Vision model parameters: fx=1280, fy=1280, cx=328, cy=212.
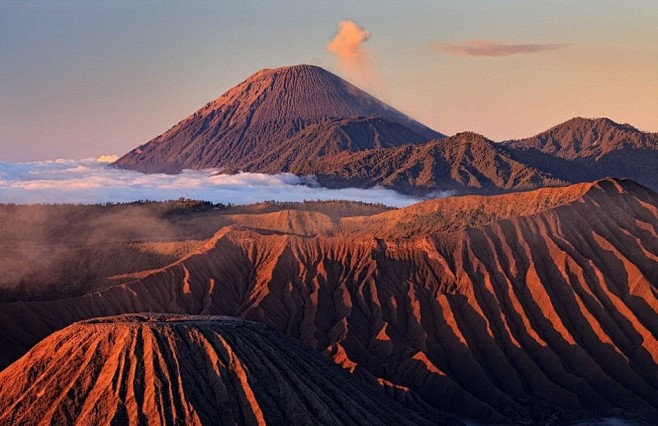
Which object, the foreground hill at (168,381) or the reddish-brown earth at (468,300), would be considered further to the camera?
the reddish-brown earth at (468,300)

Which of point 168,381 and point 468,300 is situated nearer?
point 168,381

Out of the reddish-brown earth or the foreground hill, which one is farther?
the reddish-brown earth

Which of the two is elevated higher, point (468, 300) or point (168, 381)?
point (168, 381)

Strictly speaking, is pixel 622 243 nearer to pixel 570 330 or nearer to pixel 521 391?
pixel 570 330

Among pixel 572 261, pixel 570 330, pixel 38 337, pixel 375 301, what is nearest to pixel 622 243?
pixel 572 261
